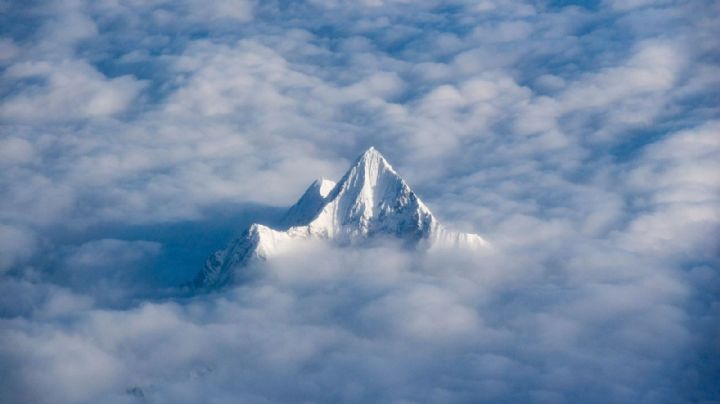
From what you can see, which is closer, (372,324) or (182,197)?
(372,324)

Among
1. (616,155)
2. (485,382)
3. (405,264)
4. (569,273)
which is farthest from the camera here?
(616,155)

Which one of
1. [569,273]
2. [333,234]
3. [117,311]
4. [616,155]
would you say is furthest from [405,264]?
[616,155]

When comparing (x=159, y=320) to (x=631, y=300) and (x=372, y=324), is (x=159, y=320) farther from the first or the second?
(x=631, y=300)

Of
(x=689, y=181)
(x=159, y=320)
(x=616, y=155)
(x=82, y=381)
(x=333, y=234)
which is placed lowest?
(x=82, y=381)

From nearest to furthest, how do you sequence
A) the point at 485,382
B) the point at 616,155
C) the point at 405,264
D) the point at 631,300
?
the point at 485,382 < the point at 631,300 < the point at 405,264 < the point at 616,155

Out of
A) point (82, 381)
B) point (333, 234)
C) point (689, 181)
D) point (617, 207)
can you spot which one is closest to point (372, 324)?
point (333, 234)

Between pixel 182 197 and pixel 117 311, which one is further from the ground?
pixel 182 197
